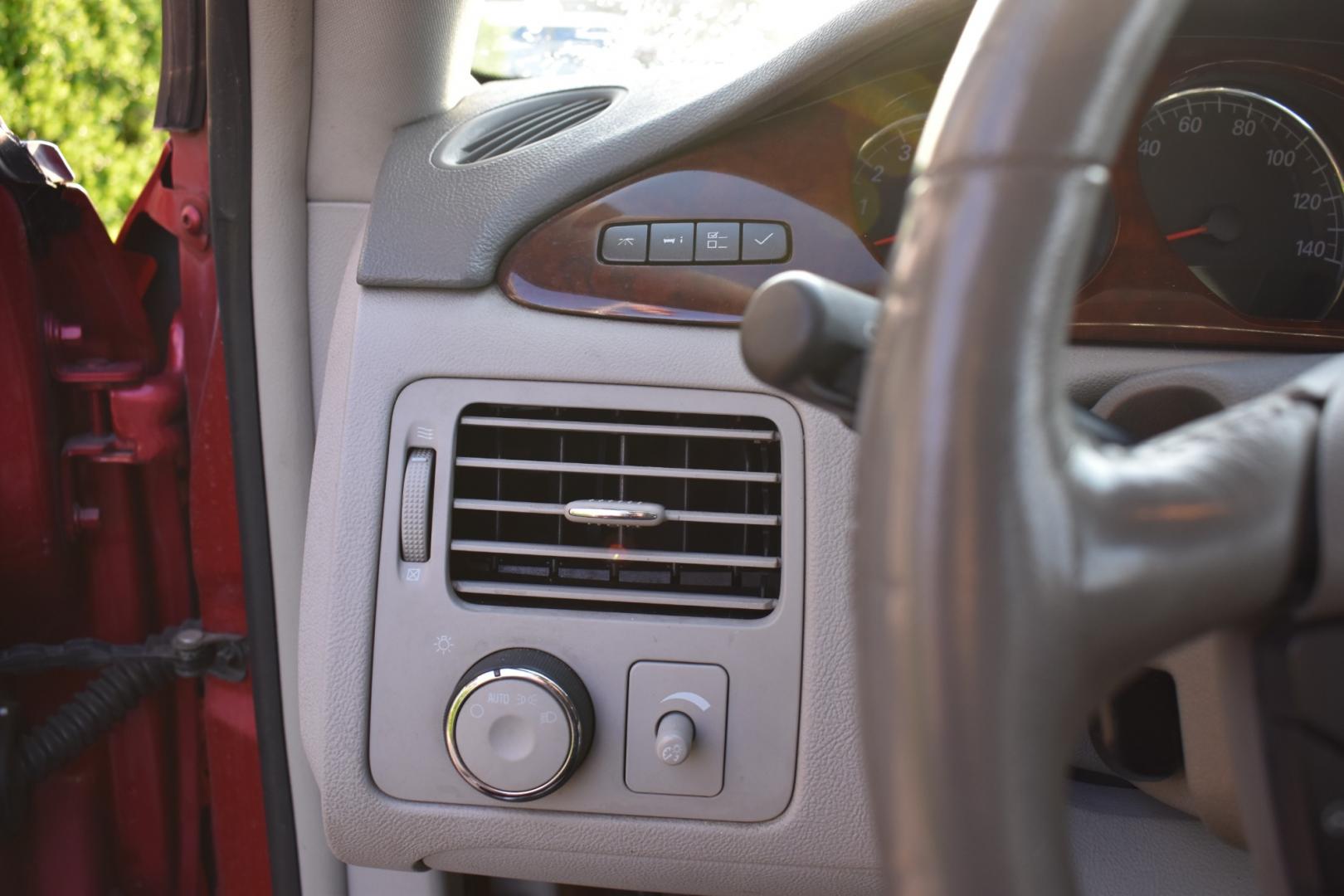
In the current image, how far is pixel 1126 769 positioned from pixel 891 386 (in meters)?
0.81

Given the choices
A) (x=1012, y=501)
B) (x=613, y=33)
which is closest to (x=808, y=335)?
(x=1012, y=501)

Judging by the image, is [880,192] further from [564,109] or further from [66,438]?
[66,438]

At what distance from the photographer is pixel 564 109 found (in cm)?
134

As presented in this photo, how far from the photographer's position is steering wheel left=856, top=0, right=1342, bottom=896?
18.1 inches

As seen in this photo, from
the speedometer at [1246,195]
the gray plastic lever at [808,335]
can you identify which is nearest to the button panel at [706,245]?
the speedometer at [1246,195]

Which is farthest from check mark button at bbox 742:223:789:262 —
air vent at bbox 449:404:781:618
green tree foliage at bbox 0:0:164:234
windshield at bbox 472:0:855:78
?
green tree foliage at bbox 0:0:164:234

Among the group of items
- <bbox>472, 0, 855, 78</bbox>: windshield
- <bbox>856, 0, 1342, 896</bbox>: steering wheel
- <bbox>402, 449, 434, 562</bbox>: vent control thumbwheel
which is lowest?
<bbox>402, 449, 434, 562</bbox>: vent control thumbwheel

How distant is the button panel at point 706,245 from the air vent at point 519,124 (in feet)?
0.60

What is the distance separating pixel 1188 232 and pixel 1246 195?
8 centimetres

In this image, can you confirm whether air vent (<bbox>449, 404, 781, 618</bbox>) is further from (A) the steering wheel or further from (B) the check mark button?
(A) the steering wheel

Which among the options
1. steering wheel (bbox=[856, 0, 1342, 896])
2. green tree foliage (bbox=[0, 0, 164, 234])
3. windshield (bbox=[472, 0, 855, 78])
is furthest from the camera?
green tree foliage (bbox=[0, 0, 164, 234])

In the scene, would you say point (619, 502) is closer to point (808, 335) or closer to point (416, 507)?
point (416, 507)

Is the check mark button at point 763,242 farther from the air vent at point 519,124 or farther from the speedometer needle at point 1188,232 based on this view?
the speedometer needle at point 1188,232

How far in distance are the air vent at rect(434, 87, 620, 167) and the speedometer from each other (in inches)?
24.1
